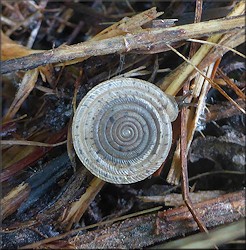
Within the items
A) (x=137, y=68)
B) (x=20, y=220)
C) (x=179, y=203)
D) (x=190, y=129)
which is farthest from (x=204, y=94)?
(x=20, y=220)

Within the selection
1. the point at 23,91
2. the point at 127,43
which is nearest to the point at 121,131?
the point at 127,43

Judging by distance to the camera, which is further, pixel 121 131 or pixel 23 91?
pixel 23 91

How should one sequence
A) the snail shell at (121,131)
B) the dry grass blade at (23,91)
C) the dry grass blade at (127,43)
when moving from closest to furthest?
the snail shell at (121,131) < the dry grass blade at (127,43) < the dry grass blade at (23,91)

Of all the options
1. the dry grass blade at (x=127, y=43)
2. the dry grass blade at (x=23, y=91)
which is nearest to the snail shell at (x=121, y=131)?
the dry grass blade at (x=127, y=43)

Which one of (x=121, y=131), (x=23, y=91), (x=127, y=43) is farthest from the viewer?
(x=23, y=91)

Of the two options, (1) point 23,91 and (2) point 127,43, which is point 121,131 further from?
(1) point 23,91

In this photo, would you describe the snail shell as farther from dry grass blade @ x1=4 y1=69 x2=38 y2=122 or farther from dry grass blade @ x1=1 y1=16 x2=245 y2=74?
dry grass blade @ x1=4 y1=69 x2=38 y2=122

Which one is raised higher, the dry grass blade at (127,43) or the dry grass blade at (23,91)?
the dry grass blade at (127,43)

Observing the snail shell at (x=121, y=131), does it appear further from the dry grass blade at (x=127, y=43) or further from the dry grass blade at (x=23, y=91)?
the dry grass blade at (x=23, y=91)

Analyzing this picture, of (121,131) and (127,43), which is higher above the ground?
(127,43)

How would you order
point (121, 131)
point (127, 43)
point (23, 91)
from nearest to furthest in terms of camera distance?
point (121, 131) < point (127, 43) < point (23, 91)

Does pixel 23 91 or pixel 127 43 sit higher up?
pixel 127 43
